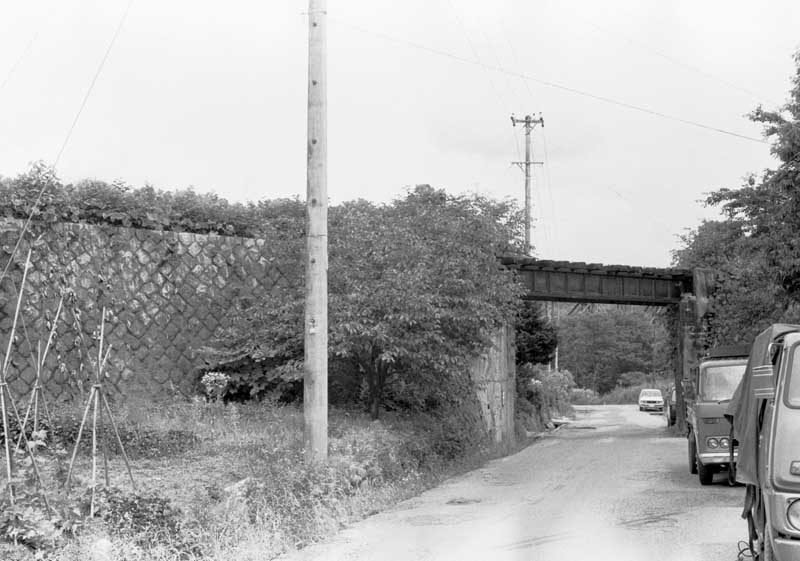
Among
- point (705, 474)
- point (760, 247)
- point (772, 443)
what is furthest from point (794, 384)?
point (760, 247)

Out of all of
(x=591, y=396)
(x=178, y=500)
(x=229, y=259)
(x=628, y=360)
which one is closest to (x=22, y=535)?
(x=178, y=500)

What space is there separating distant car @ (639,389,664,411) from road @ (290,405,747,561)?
50.7m

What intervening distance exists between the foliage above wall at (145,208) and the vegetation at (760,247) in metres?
12.2

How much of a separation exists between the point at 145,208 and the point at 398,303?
7713 mm

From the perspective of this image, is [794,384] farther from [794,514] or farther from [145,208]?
[145,208]

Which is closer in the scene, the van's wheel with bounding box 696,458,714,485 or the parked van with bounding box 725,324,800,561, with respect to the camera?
the parked van with bounding box 725,324,800,561

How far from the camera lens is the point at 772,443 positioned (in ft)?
25.5

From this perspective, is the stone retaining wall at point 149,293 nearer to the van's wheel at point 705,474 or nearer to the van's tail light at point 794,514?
the van's wheel at point 705,474

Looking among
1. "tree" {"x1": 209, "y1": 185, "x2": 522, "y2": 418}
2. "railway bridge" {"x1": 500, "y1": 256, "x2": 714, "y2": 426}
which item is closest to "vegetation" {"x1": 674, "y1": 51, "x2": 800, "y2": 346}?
"railway bridge" {"x1": 500, "y1": 256, "x2": 714, "y2": 426}

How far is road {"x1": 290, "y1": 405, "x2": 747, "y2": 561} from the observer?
420 inches

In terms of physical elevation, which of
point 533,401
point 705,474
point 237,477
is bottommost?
point 533,401

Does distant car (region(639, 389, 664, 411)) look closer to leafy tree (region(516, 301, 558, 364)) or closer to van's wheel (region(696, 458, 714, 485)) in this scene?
leafy tree (region(516, 301, 558, 364))

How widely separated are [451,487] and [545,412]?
38039 millimetres

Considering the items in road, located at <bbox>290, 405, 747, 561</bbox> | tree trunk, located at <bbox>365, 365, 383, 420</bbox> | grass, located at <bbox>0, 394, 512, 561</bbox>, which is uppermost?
tree trunk, located at <bbox>365, 365, 383, 420</bbox>
